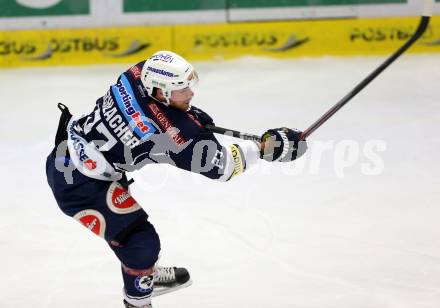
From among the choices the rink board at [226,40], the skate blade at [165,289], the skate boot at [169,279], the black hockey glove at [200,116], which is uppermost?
A: the black hockey glove at [200,116]

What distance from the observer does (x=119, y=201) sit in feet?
10.8

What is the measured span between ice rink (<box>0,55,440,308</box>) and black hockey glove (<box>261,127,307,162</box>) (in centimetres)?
75

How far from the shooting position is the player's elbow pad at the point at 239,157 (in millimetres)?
3150

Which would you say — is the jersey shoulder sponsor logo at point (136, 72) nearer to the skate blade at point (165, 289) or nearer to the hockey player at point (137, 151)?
the hockey player at point (137, 151)

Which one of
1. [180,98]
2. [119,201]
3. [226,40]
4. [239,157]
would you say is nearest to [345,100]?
Result: [239,157]

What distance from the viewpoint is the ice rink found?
12.4 feet

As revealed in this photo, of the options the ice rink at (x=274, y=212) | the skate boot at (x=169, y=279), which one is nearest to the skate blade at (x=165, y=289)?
the skate boot at (x=169, y=279)

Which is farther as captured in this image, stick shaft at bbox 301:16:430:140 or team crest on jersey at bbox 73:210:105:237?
stick shaft at bbox 301:16:430:140

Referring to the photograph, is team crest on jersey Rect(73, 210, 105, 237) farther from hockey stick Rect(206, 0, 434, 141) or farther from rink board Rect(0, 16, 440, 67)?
rink board Rect(0, 16, 440, 67)

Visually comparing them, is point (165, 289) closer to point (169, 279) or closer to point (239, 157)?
point (169, 279)

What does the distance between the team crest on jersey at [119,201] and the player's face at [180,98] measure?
17.1 inches

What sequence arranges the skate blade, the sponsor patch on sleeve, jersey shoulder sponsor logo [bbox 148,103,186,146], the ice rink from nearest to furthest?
jersey shoulder sponsor logo [bbox 148,103,186,146], the sponsor patch on sleeve, the skate blade, the ice rink

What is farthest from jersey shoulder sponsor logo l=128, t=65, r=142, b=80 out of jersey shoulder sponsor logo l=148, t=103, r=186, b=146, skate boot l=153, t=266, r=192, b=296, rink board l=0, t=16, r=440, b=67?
rink board l=0, t=16, r=440, b=67

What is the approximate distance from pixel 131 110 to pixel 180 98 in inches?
7.6
